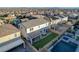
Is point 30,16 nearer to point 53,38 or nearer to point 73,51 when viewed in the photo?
point 53,38

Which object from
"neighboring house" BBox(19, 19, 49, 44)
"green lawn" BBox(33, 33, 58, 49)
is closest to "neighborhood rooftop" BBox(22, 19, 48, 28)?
"neighboring house" BBox(19, 19, 49, 44)

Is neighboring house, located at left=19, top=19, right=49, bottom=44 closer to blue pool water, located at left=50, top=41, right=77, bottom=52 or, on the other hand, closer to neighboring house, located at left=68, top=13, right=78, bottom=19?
blue pool water, located at left=50, top=41, right=77, bottom=52

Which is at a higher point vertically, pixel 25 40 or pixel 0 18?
pixel 0 18

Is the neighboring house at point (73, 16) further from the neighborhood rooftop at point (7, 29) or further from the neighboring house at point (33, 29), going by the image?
the neighborhood rooftop at point (7, 29)

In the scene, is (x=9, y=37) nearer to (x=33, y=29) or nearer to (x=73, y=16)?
(x=33, y=29)

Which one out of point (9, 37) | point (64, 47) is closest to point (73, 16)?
point (64, 47)

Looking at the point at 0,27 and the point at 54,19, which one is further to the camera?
the point at 54,19
